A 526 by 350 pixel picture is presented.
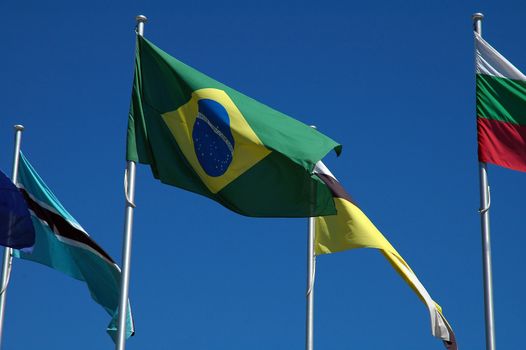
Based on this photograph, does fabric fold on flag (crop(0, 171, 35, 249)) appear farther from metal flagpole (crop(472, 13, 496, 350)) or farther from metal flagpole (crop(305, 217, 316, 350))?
metal flagpole (crop(472, 13, 496, 350))

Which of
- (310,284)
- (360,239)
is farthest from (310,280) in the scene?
(360,239)

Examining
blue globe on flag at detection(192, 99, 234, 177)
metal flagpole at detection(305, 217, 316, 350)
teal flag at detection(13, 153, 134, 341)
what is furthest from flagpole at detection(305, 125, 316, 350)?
blue globe on flag at detection(192, 99, 234, 177)

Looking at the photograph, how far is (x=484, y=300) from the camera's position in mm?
19547

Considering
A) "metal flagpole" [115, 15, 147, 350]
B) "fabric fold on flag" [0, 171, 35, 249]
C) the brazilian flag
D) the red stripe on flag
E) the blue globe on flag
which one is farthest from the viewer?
the red stripe on flag

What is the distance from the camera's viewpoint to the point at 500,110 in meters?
21.1

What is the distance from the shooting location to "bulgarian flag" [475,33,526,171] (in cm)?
2058

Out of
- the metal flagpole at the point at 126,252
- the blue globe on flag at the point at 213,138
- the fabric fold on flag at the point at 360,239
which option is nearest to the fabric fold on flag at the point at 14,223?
the metal flagpole at the point at 126,252

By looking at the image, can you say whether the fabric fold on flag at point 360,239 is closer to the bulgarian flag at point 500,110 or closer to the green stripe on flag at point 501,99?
the bulgarian flag at point 500,110

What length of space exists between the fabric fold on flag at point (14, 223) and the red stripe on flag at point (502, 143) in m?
8.30

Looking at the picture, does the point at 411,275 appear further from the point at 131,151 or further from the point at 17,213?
the point at 17,213

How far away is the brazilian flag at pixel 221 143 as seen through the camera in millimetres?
17922

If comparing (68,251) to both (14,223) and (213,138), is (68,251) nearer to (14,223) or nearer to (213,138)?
(14,223)

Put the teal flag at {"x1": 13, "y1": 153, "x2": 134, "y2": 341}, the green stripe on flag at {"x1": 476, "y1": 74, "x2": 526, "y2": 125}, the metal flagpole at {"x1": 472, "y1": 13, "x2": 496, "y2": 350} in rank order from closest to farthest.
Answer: the metal flagpole at {"x1": 472, "y1": 13, "x2": 496, "y2": 350} < the green stripe on flag at {"x1": 476, "y1": 74, "x2": 526, "y2": 125} < the teal flag at {"x1": 13, "y1": 153, "x2": 134, "y2": 341}

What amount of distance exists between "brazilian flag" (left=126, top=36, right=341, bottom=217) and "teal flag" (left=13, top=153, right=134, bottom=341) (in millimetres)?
4153
